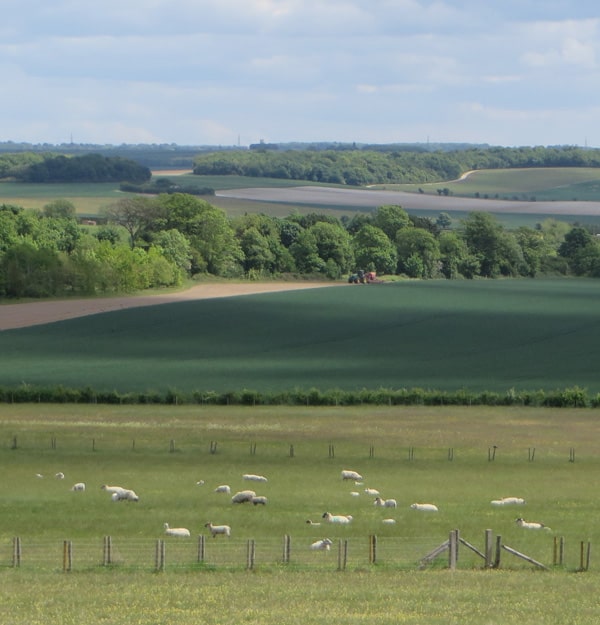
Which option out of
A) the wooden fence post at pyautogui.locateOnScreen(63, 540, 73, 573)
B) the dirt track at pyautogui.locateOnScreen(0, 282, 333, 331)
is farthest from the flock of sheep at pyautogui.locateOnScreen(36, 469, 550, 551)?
the dirt track at pyautogui.locateOnScreen(0, 282, 333, 331)

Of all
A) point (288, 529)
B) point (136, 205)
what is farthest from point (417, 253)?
point (288, 529)

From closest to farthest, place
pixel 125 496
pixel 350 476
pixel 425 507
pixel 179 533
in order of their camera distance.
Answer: pixel 179 533
pixel 425 507
pixel 125 496
pixel 350 476

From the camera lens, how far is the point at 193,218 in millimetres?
134250

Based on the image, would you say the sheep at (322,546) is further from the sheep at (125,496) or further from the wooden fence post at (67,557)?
the sheep at (125,496)

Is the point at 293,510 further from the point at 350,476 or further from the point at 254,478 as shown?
the point at 350,476

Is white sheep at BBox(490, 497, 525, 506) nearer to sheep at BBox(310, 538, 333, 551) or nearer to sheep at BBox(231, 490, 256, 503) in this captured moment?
sheep at BBox(231, 490, 256, 503)

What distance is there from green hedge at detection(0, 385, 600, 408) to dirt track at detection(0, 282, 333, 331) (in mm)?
29253

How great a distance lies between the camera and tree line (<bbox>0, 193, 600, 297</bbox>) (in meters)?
113

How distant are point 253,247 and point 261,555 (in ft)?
337

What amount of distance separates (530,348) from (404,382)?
615 inches

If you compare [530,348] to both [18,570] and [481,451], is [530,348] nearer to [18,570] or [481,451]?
[481,451]

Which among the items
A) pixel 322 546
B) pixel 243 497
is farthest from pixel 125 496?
pixel 322 546

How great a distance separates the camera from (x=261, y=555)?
3044 cm

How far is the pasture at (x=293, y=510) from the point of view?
24.2 m
